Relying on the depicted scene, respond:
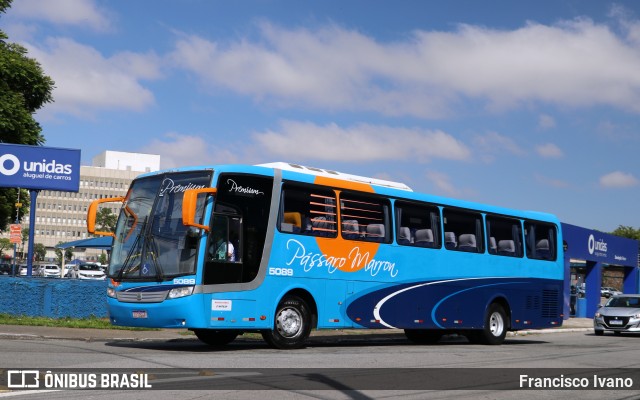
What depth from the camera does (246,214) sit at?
1587cm

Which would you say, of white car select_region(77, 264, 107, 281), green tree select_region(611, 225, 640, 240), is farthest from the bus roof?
green tree select_region(611, 225, 640, 240)

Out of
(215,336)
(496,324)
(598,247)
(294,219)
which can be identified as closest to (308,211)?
(294,219)

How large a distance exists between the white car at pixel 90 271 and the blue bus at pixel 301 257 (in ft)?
139

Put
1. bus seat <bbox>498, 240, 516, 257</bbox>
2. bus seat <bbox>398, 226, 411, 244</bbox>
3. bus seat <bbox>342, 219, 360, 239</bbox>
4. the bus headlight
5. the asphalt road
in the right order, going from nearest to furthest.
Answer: the asphalt road
the bus headlight
bus seat <bbox>342, 219, 360, 239</bbox>
bus seat <bbox>398, 226, 411, 244</bbox>
bus seat <bbox>498, 240, 516, 257</bbox>

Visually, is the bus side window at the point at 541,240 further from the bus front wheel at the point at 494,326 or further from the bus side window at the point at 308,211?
the bus side window at the point at 308,211

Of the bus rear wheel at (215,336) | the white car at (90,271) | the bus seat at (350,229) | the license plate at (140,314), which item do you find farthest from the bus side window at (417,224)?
the white car at (90,271)

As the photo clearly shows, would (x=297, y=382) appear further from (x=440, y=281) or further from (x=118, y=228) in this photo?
(x=440, y=281)

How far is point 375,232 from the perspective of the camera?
18672 millimetres

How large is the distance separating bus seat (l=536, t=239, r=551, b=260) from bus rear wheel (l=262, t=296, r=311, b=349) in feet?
29.8

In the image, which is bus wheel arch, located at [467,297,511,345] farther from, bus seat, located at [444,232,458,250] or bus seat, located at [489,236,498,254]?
bus seat, located at [444,232,458,250]

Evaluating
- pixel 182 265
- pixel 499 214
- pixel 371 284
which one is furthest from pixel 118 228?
pixel 499 214

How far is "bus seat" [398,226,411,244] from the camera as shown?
19328 millimetres

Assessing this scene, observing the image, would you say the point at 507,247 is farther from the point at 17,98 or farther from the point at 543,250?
the point at 17,98

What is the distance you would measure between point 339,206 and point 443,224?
3.82m
